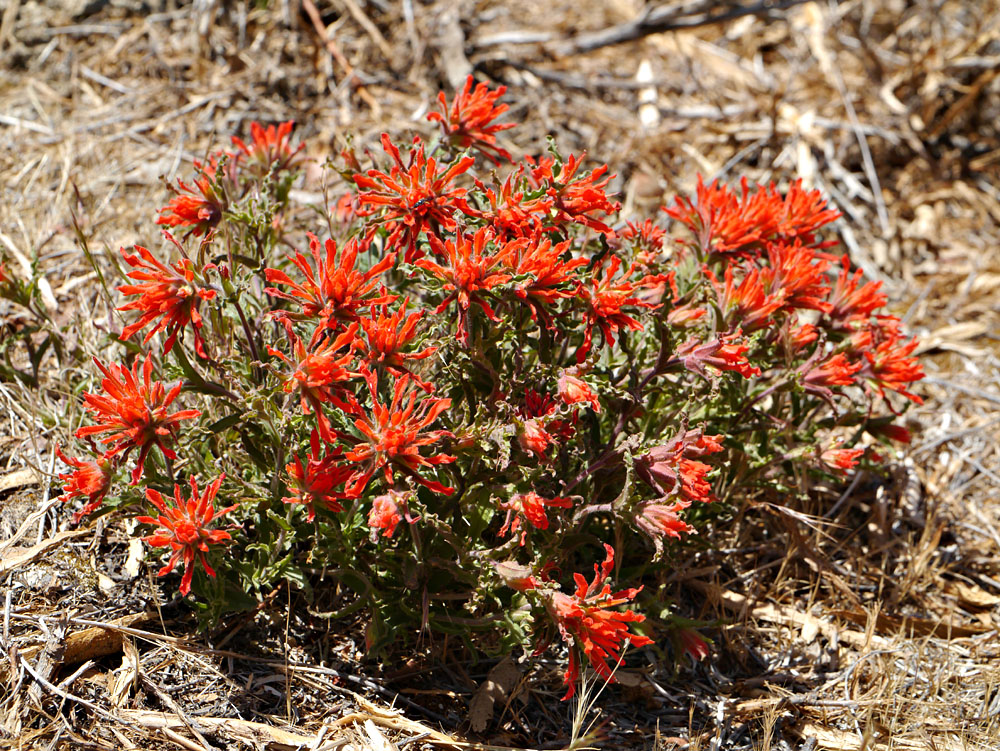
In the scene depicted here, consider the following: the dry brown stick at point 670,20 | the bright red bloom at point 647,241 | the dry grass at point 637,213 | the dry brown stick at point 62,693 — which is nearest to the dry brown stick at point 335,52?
the dry grass at point 637,213

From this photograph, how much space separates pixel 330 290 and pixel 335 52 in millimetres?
3063

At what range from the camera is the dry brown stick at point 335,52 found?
4.50 m

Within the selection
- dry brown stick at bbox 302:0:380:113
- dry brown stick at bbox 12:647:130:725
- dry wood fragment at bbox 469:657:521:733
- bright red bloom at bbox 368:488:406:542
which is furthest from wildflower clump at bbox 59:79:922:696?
dry brown stick at bbox 302:0:380:113

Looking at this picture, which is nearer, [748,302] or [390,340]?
[390,340]

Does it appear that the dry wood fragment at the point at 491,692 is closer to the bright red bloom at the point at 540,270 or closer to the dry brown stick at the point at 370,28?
the bright red bloom at the point at 540,270

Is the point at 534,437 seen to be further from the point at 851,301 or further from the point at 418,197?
the point at 851,301

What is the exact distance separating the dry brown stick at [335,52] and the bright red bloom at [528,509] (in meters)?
2.93

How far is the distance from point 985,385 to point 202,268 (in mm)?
3450

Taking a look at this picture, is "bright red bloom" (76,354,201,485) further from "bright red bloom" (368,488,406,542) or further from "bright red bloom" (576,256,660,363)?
"bright red bloom" (576,256,660,363)

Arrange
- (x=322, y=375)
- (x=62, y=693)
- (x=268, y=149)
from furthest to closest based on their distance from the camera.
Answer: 1. (x=268, y=149)
2. (x=62, y=693)
3. (x=322, y=375)

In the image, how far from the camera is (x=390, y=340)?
1.90 m

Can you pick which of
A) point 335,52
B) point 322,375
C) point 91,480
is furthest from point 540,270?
point 335,52

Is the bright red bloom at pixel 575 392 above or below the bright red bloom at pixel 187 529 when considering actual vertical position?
above

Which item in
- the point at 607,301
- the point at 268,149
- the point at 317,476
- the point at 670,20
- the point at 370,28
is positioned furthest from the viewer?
the point at 370,28
